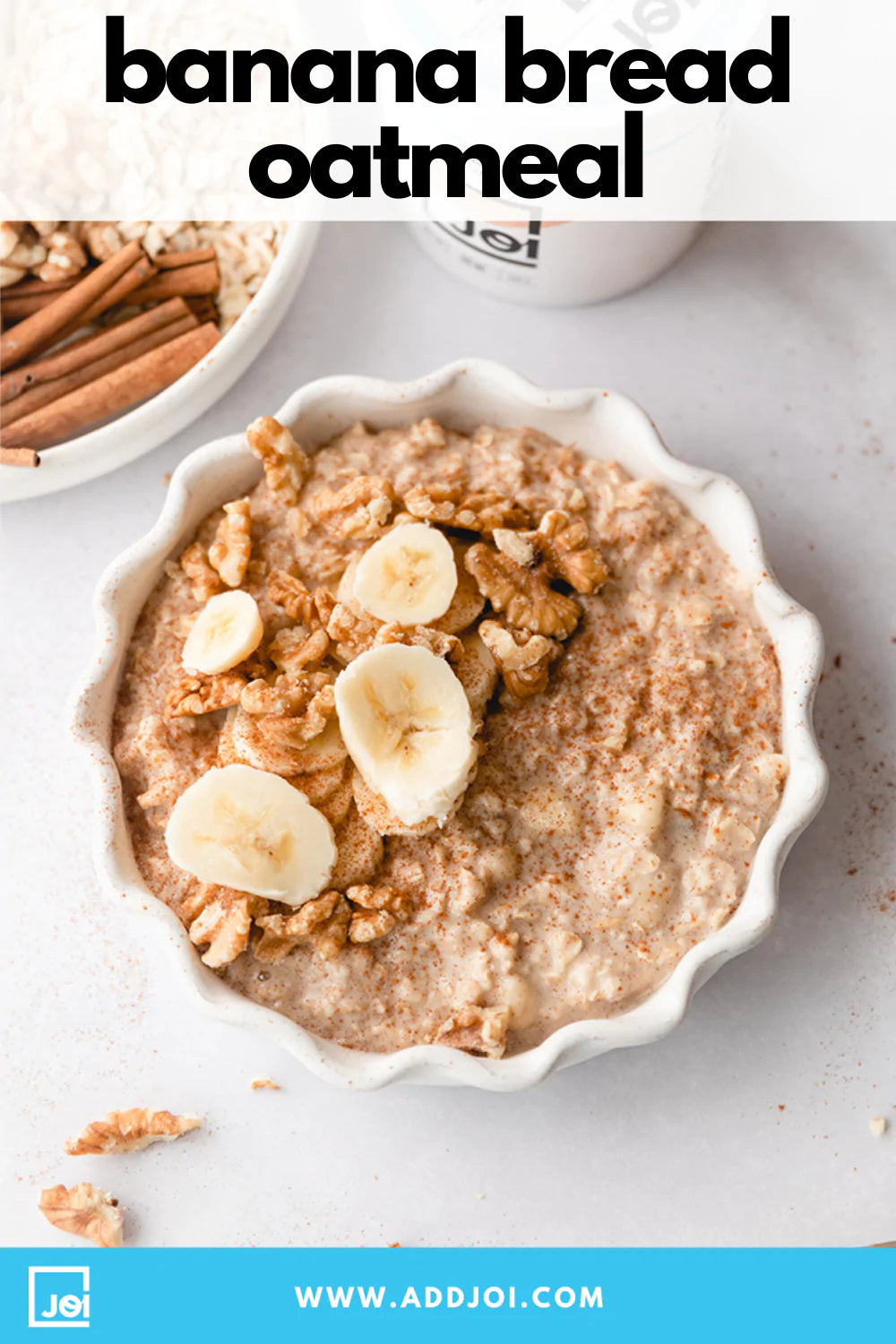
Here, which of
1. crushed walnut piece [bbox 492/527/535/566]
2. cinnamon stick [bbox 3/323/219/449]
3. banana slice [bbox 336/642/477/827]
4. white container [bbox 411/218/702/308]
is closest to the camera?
banana slice [bbox 336/642/477/827]

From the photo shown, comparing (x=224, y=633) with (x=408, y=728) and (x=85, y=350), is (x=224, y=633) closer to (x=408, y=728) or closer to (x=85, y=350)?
(x=408, y=728)

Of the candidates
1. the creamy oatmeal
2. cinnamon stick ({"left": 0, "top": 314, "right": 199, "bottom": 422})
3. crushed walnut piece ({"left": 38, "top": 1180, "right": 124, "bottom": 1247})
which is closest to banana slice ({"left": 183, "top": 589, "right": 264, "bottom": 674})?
the creamy oatmeal

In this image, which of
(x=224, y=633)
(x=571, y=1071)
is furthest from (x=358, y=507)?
(x=571, y=1071)

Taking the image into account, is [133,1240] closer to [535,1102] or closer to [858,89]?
[535,1102]

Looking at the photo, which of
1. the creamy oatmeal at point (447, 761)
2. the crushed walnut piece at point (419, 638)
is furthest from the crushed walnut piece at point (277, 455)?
the crushed walnut piece at point (419, 638)

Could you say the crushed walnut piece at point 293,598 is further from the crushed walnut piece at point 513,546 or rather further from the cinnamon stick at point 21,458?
the cinnamon stick at point 21,458

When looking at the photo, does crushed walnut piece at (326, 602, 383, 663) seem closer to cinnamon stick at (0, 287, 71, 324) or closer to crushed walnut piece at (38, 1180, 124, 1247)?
cinnamon stick at (0, 287, 71, 324)
